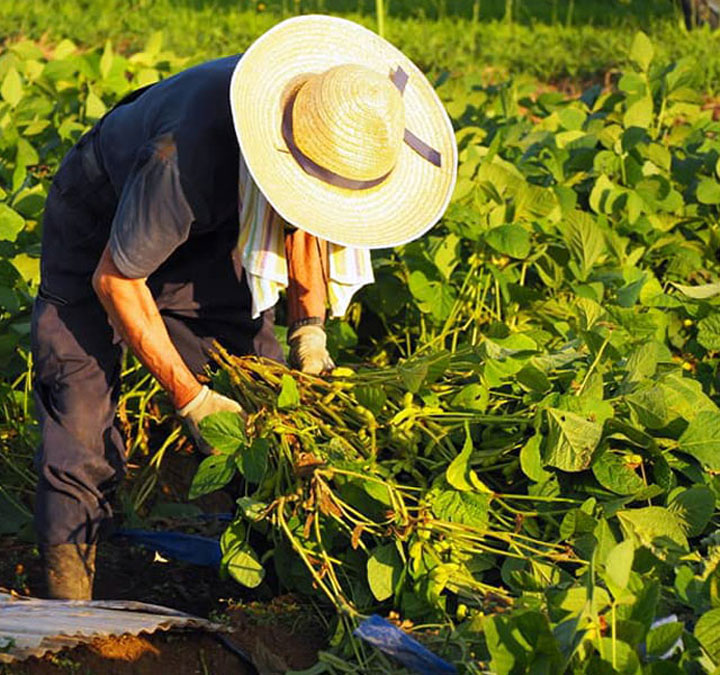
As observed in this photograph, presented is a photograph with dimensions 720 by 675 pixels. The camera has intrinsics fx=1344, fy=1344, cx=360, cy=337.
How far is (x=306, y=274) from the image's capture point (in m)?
2.78

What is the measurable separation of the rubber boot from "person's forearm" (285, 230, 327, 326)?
65cm

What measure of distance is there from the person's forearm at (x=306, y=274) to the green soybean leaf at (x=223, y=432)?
1.44 feet

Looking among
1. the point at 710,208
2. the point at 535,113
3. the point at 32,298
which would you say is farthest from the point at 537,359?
the point at 535,113

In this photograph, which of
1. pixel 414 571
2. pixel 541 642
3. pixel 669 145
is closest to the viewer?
pixel 541 642

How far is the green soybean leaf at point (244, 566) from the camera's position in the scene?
2.47 m

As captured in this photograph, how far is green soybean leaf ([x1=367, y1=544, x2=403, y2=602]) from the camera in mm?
2260

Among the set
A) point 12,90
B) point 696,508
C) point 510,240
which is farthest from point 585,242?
point 12,90

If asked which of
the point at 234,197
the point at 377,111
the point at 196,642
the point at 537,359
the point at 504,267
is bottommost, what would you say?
the point at 196,642

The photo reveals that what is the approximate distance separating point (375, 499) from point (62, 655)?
0.63 meters

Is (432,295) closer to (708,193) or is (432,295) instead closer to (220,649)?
(708,193)

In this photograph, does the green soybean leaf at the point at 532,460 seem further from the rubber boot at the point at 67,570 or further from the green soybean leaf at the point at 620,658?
the rubber boot at the point at 67,570

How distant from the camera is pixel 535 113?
4.95m

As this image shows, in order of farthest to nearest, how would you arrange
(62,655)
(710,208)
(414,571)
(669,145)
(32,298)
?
1. (669,145)
2. (710,208)
3. (32,298)
4. (62,655)
5. (414,571)

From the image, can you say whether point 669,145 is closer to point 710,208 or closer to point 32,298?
point 710,208
